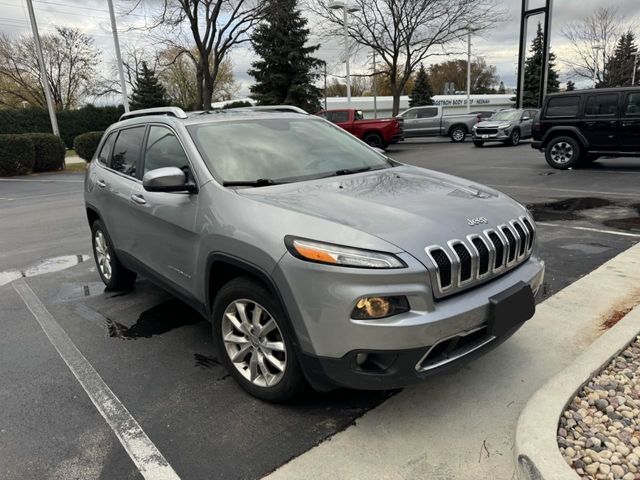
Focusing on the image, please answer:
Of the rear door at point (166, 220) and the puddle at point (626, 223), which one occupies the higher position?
the rear door at point (166, 220)

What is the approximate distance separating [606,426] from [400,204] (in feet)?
4.96

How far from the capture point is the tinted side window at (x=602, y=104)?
11.5 metres

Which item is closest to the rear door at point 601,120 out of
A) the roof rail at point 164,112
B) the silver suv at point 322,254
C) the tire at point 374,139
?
the tire at point 374,139

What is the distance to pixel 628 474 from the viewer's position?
6.97 ft

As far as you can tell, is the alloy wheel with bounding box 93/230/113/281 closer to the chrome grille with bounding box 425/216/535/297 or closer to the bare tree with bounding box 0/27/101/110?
the chrome grille with bounding box 425/216/535/297

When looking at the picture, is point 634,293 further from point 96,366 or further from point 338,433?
point 96,366

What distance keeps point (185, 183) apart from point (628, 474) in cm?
280

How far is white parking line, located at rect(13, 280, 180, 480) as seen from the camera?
2.47m

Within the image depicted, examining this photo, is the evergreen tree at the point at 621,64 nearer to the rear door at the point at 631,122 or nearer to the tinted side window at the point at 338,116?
the tinted side window at the point at 338,116

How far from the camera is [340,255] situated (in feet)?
7.82

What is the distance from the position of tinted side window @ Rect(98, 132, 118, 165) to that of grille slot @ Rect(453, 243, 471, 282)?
3748 mm

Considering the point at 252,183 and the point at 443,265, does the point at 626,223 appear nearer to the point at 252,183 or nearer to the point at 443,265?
the point at 443,265

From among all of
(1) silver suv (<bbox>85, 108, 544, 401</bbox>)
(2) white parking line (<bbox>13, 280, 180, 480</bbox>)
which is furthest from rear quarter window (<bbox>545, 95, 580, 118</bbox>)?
(2) white parking line (<bbox>13, 280, 180, 480</bbox>)

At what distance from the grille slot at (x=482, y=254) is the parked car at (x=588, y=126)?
429 inches
